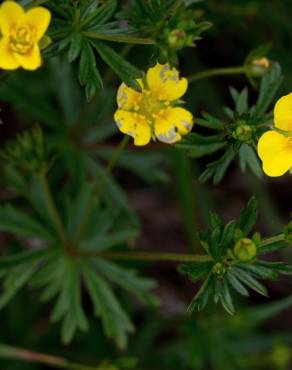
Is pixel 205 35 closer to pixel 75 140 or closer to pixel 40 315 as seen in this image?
pixel 75 140

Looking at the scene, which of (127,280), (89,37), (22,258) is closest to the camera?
(89,37)

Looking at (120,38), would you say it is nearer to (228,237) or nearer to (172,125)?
(172,125)

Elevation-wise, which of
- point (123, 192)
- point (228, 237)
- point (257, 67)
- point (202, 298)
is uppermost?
point (123, 192)

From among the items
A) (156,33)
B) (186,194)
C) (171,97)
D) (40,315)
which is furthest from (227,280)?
(40,315)

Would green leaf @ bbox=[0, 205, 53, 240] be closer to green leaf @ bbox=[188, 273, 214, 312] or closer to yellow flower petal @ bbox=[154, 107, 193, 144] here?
yellow flower petal @ bbox=[154, 107, 193, 144]

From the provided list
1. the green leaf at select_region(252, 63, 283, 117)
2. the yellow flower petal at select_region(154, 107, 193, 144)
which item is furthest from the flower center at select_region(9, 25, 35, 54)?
the green leaf at select_region(252, 63, 283, 117)

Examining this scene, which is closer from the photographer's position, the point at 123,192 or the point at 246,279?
the point at 246,279

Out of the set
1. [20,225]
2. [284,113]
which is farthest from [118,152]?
[284,113]

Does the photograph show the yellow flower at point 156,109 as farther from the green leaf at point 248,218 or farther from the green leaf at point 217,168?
the green leaf at point 248,218
